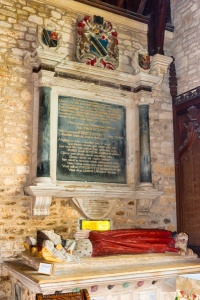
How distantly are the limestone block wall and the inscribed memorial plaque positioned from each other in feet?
3.63

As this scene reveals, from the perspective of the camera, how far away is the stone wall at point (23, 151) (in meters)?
4.05

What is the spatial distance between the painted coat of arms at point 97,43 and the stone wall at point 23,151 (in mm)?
158

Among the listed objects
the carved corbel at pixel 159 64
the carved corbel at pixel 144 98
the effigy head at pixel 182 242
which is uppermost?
the carved corbel at pixel 159 64

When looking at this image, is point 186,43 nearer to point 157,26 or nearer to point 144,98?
point 157,26

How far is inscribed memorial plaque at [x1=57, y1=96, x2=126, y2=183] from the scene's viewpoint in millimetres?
4449

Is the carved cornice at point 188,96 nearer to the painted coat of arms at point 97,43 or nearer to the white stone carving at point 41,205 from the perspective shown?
the painted coat of arms at point 97,43

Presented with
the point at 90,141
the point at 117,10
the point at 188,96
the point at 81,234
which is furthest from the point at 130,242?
the point at 117,10

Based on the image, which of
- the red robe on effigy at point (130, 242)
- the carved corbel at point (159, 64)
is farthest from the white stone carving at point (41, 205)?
the carved corbel at point (159, 64)

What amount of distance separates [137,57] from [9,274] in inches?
130

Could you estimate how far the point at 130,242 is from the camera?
3.95 meters

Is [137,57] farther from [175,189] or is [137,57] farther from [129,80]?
[175,189]

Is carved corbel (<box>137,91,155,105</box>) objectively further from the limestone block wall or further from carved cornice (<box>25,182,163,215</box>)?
carved cornice (<box>25,182,163,215</box>)

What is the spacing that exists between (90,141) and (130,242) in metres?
1.43

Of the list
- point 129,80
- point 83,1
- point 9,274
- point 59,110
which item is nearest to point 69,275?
point 9,274
